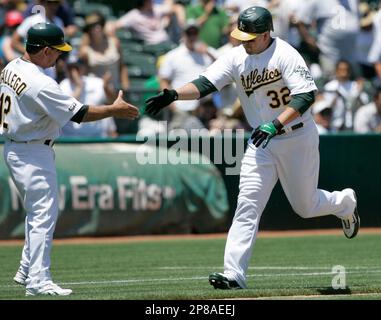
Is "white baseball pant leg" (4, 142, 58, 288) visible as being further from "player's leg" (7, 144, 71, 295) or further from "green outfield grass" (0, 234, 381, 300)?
"green outfield grass" (0, 234, 381, 300)

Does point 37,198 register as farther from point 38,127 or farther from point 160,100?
point 160,100

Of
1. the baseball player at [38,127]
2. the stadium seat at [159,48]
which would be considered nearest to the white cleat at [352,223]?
the baseball player at [38,127]

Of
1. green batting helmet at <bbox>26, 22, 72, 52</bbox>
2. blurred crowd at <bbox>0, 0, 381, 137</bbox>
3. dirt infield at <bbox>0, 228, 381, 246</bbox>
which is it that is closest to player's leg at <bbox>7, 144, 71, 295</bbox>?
green batting helmet at <bbox>26, 22, 72, 52</bbox>

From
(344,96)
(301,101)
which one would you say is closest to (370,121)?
(344,96)

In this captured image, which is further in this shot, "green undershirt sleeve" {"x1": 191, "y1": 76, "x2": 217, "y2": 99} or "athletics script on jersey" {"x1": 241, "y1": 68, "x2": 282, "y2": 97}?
"green undershirt sleeve" {"x1": 191, "y1": 76, "x2": 217, "y2": 99}

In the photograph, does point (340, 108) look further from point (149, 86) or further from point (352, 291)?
point (352, 291)

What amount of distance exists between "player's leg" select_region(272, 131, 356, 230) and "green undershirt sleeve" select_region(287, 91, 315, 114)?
0.39 m

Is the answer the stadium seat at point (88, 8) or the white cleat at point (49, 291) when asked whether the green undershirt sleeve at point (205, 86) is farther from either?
the stadium seat at point (88, 8)

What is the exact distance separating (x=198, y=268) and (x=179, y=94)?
2.47 meters

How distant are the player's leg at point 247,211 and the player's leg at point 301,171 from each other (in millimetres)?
130

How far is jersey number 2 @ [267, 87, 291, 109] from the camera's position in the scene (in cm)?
870

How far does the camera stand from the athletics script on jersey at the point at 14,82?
8.19 m

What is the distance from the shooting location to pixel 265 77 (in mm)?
8625
